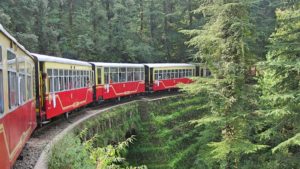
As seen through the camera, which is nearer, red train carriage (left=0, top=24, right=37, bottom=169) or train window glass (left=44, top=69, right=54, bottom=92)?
red train carriage (left=0, top=24, right=37, bottom=169)

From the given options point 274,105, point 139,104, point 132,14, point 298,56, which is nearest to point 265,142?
point 274,105

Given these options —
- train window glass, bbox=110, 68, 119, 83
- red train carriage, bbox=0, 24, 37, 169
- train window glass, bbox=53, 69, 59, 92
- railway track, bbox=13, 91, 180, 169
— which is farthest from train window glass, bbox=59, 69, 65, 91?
train window glass, bbox=110, 68, 119, 83

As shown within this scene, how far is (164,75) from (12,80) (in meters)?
27.4

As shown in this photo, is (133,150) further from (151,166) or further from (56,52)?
(56,52)

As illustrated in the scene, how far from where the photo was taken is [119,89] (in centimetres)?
2789

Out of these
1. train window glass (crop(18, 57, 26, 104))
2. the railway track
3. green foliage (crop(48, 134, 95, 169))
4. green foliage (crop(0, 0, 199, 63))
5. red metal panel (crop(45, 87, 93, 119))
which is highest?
green foliage (crop(0, 0, 199, 63))

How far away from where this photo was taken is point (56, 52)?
102ft

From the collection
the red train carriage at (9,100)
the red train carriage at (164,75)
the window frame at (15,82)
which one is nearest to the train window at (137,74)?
the red train carriage at (164,75)

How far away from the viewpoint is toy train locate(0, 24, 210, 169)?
676 cm

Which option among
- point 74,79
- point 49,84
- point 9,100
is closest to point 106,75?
point 74,79

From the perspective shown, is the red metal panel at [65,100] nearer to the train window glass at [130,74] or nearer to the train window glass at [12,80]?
the train window glass at [130,74]

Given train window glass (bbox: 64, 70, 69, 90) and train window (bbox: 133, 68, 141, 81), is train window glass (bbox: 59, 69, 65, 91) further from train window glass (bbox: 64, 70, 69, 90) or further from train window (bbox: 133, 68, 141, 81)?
train window (bbox: 133, 68, 141, 81)

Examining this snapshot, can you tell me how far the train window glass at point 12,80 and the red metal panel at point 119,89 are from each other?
1719 centimetres

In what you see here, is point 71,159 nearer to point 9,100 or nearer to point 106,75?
point 9,100
